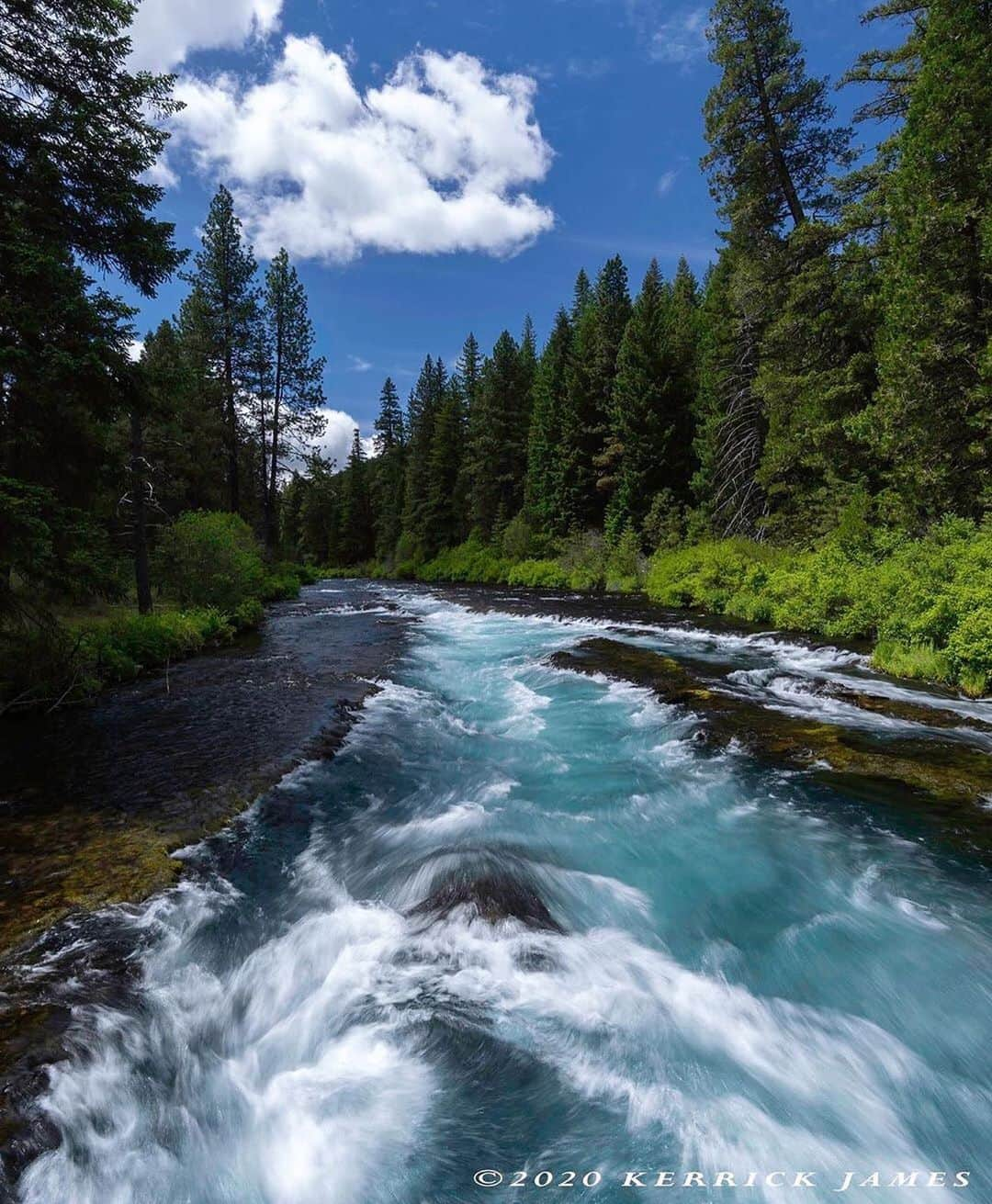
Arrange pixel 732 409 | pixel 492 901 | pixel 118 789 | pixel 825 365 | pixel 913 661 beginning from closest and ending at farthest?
pixel 492 901, pixel 118 789, pixel 913 661, pixel 825 365, pixel 732 409

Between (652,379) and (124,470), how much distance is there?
86.4ft

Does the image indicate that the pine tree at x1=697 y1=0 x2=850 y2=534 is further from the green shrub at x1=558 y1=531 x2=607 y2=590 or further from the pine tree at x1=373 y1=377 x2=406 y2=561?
the pine tree at x1=373 y1=377 x2=406 y2=561

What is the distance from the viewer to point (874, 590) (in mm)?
→ 11320

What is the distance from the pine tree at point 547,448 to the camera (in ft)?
120

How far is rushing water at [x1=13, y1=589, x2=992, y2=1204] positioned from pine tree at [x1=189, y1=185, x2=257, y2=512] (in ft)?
80.8

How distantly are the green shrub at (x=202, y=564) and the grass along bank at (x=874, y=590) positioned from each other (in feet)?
47.8

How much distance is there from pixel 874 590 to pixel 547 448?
28.9 meters

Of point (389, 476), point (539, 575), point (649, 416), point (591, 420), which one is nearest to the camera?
point (649, 416)

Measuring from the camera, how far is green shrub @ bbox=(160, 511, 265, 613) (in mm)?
15078

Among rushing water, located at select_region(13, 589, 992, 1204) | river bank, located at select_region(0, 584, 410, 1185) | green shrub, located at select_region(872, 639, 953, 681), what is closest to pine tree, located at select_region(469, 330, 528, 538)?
river bank, located at select_region(0, 584, 410, 1185)

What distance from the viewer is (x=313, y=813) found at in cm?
555

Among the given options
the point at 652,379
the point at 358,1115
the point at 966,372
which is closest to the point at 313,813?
the point at 358,1115

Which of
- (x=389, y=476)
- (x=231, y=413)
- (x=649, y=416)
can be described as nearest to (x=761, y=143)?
(x=649, y=416)

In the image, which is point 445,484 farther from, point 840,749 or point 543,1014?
point 543,1014
